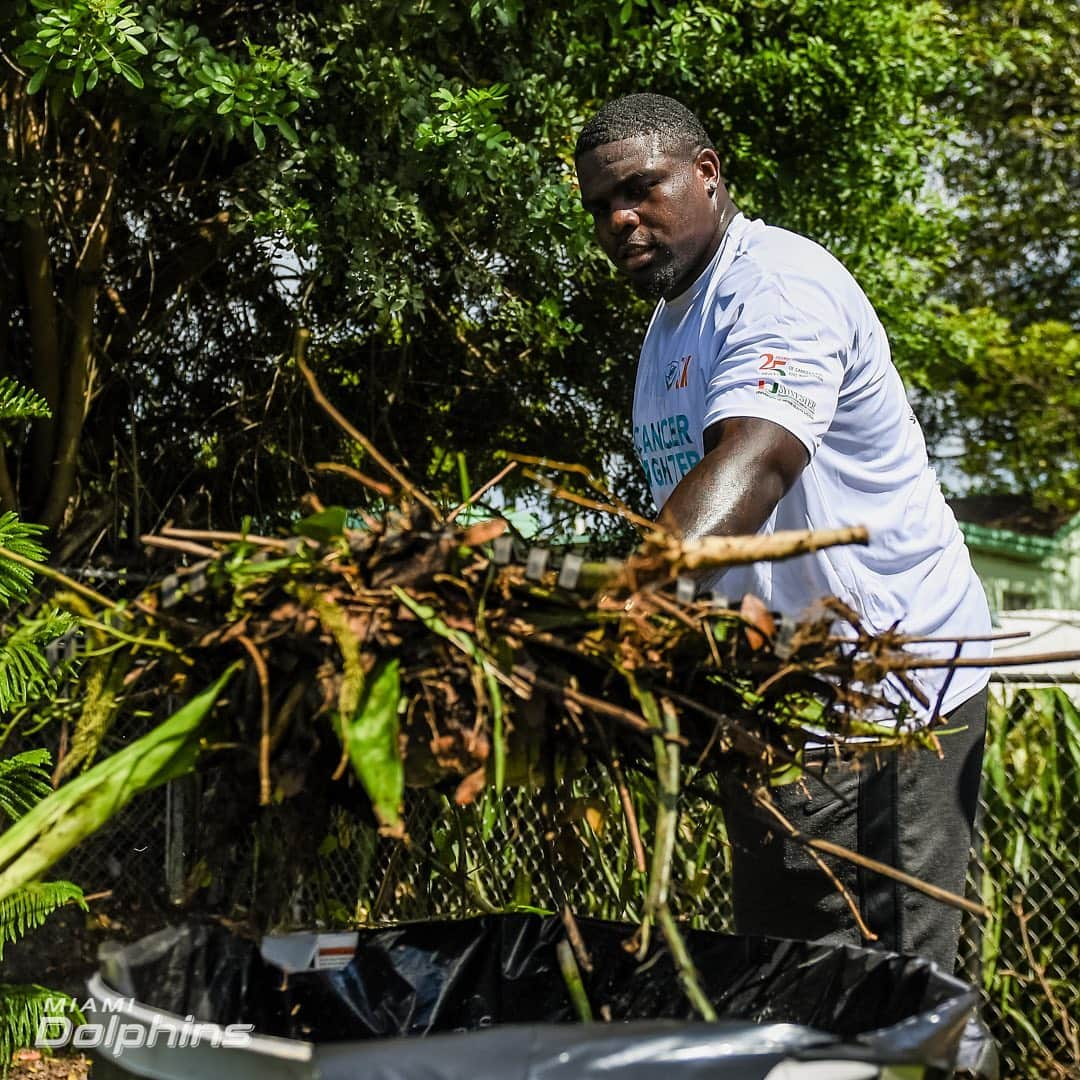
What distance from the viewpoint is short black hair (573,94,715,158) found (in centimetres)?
243

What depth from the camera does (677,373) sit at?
237 cm

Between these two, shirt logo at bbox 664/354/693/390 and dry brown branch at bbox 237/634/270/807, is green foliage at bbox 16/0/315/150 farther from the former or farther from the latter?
dry brown branch at bbox 237/634/270/807

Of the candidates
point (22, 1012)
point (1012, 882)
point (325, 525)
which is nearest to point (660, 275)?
point (325, 525)

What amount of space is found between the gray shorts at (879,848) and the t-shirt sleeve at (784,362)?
2.45 ft

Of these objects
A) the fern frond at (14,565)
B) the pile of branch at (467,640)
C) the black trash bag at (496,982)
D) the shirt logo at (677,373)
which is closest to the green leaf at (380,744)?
the pile of branch at (467,640)

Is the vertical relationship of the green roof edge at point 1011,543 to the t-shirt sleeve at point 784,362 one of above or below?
above

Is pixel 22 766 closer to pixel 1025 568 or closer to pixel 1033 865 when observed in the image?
pixel 1033 865

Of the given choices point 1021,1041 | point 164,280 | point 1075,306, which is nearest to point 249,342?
point 164,280

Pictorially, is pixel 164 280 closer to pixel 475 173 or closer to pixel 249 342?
pixel 249 342

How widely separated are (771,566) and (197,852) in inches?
45.6

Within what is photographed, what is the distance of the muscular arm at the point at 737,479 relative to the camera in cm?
172

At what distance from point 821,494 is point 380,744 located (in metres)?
1.20

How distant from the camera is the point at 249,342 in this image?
17.6 ft

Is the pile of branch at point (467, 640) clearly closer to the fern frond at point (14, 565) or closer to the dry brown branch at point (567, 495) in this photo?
the dry brown branch at point (567, 495)
